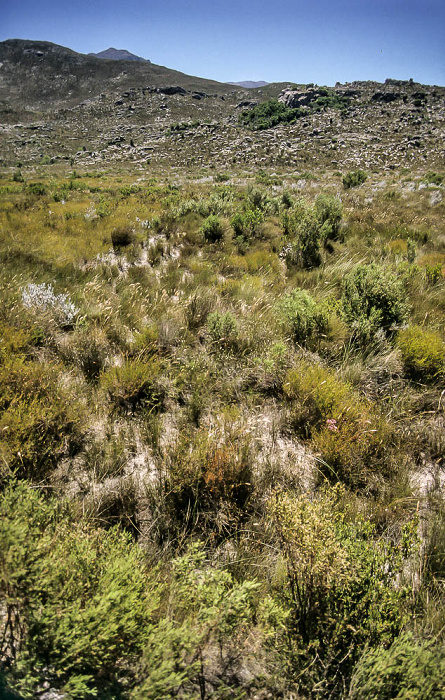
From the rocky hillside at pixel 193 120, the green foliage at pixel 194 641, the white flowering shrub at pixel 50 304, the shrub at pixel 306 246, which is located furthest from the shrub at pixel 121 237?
the rocky hillside at pixel 193 120

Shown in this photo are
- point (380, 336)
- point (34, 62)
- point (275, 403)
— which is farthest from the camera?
point (34, 62)

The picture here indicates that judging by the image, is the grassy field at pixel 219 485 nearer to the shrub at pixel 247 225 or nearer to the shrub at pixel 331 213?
the shrub at pixel 247 225

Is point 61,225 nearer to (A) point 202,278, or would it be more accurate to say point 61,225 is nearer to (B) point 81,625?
(A) point 202,278

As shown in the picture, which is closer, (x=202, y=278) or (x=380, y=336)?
(x=380, y=336)

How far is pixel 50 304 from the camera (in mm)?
3562

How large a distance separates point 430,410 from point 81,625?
3.22 m

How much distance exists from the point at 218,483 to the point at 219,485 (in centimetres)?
2

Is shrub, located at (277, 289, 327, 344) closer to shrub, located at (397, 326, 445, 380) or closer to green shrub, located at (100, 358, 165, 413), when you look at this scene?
shrub, located at (397, 326, 445, 380)

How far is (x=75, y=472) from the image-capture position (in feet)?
6.81

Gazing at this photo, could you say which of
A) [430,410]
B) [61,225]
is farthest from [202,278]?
[61,225]

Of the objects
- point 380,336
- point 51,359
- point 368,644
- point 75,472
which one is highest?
point 380,336

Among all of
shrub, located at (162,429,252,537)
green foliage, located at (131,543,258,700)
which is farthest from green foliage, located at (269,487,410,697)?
shrub, located at (162,429,252,537)

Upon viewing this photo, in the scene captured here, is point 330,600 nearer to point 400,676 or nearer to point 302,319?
point 400,676

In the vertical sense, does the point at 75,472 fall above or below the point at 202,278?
below
